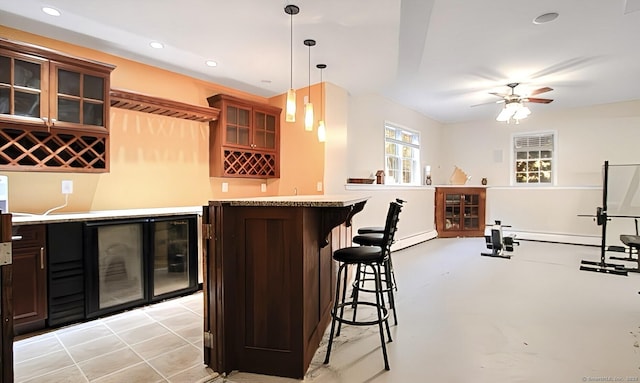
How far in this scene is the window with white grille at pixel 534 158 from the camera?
6949 millimetres

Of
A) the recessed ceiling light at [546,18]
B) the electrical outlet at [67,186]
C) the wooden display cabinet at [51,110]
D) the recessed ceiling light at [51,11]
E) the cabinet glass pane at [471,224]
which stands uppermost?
the recessed ceiling light at [546,18]

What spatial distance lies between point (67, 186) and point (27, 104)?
83 cm

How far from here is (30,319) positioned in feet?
8.55

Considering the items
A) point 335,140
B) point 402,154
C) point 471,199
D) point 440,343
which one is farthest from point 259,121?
point 471,199

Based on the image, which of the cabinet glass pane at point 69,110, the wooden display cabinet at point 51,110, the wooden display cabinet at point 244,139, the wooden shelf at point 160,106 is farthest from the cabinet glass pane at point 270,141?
the cabinet glass pane at point 69,110

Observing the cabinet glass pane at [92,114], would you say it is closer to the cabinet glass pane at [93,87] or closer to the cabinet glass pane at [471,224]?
the cabinet glass pane at [93,87]

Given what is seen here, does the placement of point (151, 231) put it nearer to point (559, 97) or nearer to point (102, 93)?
point (102, 93)

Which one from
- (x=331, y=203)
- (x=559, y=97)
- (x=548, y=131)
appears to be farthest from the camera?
(x=548, y=131)

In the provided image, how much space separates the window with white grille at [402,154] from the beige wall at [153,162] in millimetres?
1984

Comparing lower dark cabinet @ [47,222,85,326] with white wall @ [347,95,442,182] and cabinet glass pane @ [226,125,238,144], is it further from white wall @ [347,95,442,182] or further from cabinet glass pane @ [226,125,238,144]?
white wall @ [347,95,442,182]

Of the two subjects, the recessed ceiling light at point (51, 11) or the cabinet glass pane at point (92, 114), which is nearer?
the recessed ceiling light at point (51, 11)

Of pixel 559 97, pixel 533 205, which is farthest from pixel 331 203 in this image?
pixel 533 205

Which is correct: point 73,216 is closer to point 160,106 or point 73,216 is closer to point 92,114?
point 92,114

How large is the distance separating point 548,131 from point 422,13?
Result: 18.0ft
